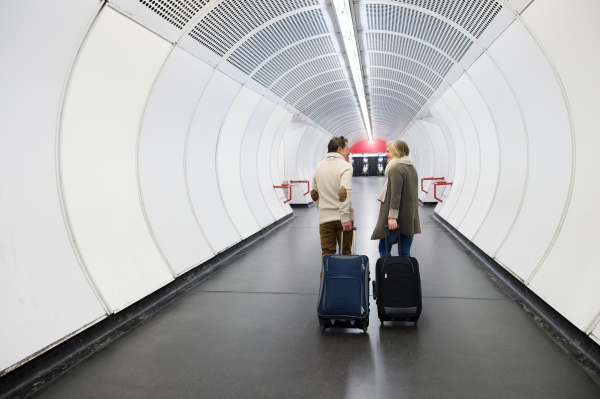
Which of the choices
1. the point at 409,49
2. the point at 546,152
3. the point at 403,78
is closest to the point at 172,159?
the point at 546,152

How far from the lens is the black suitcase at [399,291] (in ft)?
14.3

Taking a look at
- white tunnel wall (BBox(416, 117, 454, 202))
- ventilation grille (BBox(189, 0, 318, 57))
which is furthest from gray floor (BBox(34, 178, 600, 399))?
white tunnel wall (BBox(416, 117, 454, 202))

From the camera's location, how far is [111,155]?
16.1 ft

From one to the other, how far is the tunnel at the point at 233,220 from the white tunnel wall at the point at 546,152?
0.03m

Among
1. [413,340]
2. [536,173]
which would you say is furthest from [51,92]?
[536,173]

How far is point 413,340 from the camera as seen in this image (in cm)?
411

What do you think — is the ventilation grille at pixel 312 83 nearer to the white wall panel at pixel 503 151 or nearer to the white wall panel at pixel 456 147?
the white wall panel at pixel 456 147

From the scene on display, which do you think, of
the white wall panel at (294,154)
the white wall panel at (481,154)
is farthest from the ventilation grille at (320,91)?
the white wall panel at (481,154)

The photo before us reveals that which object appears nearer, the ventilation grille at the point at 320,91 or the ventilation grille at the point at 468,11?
the ventilation grille at the point at 468,11

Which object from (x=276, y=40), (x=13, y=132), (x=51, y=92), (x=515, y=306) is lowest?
(x=515, y=306)

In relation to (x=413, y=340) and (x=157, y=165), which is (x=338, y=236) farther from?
(x=157, y=165)

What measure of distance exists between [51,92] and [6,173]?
906mm

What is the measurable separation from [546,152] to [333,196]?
9.42 feet

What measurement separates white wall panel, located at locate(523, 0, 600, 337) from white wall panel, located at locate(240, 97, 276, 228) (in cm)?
666
